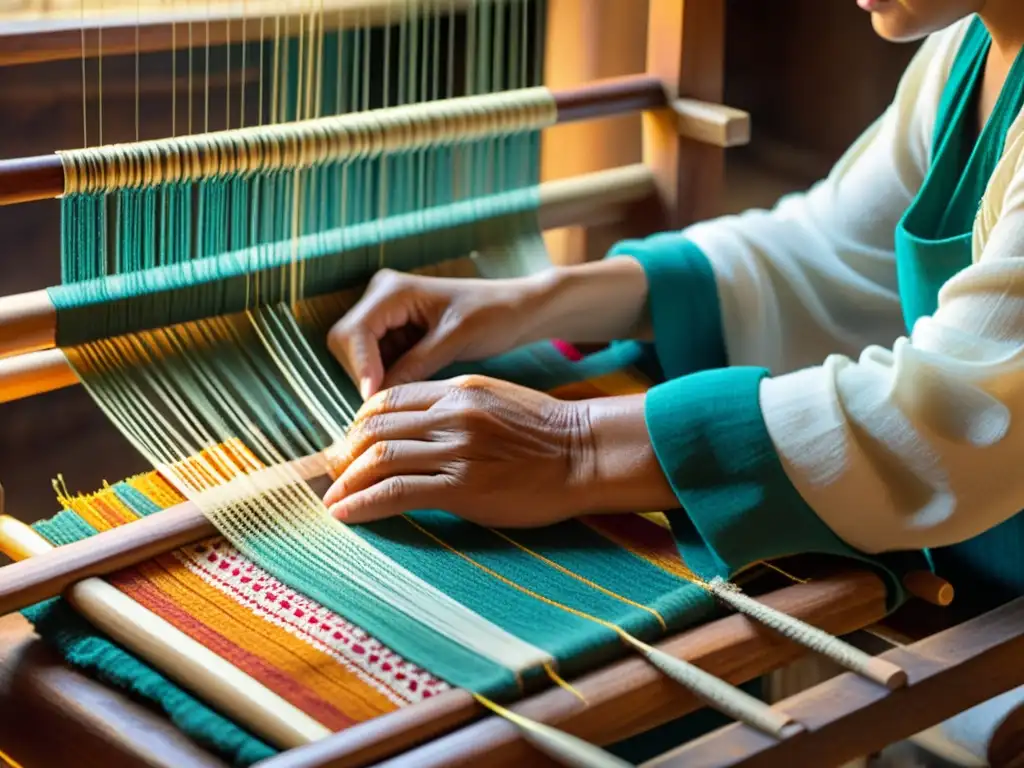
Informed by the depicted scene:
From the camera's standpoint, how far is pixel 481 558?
3.51ft

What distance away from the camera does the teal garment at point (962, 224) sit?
3.77ft

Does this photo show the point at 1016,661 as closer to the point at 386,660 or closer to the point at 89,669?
the point at 386,660

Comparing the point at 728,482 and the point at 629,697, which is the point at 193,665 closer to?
the point at 629,697

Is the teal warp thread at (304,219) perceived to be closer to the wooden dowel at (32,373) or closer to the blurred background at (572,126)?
the wooden dowel at (32,373)

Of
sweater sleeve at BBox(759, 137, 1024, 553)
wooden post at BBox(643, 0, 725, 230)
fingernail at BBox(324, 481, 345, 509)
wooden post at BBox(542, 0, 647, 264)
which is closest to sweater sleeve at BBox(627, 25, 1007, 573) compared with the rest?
sweater sleeve at BBox(759, 137, 1024, 553)

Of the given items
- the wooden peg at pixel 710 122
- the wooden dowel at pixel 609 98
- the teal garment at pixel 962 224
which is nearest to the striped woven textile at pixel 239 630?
the teal garment at pixel 962 224

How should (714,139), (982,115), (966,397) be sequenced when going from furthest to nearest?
(714,139), (982,115), (966,397)

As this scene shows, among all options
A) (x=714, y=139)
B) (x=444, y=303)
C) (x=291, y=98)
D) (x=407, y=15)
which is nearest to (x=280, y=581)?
(x=444, y=303)

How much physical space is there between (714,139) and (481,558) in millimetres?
590

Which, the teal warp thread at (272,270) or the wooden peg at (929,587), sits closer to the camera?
the wooden peg at (929,587)

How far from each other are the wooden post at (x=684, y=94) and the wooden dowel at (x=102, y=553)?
62 cm

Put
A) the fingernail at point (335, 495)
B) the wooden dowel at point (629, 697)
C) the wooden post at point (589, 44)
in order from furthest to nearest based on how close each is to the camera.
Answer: the wooden post at point (589, 44) → the fingernail at point (335, 495) → the wooden dowel at point (629, 697)

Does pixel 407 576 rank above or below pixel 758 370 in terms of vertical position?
below

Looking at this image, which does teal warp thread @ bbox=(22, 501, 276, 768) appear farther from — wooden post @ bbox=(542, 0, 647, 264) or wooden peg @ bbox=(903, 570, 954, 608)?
wooden post @ bbox=(542, 0, 647, 264)
